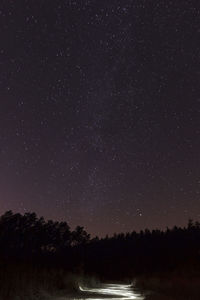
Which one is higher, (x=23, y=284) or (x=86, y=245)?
(x=86, y=245)

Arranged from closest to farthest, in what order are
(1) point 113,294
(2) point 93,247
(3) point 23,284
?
(3) point 23,284 → (1) point 113,294 → (2) point 93,247

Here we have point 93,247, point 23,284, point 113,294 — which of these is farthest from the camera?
point 93,247

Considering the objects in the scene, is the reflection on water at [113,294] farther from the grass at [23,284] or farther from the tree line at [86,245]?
the tree line at [86,245]

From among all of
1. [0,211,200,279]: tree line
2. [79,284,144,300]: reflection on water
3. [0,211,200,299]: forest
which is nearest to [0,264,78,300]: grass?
[79,284,144,300]: reflection on water

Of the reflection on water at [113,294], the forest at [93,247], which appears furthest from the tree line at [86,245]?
the reflection on water at [113,294]

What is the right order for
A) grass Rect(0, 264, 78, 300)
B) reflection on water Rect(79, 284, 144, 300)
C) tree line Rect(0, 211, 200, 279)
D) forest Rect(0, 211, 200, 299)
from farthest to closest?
tree line Rect(0, 211, 200, 279) < forest Rect(0, 211, 200, 299) < reflection on water Rect(79, 284, 144, 300) < grass Rect(0, 264, 78, 300)

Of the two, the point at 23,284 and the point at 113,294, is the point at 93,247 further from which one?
the point at 23,284

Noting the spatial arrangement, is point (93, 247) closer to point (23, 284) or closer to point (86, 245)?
point (86, 245)

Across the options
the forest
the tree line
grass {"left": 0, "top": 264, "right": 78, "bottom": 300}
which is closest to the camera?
grass {"left": 0, "top": 264, "right": 78, "bottom": 300}

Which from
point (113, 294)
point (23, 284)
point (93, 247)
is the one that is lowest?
point (23, 284)

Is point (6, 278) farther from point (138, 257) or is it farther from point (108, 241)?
point (108, 241)

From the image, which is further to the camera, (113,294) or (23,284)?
(113,294)

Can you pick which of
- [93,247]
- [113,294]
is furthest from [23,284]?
[93,247]

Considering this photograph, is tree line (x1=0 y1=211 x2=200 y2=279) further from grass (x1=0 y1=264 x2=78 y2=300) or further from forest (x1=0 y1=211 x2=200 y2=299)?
grass (x1=0 y1=264 x2=78 y2=300)
